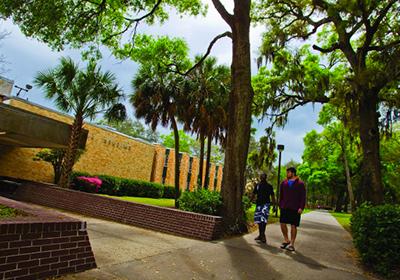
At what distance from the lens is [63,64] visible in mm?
13336

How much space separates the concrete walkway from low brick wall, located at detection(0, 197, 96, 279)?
203mm

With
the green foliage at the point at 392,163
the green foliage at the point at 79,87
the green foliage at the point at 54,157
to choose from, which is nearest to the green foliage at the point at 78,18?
the green foliage at the point at 79,87

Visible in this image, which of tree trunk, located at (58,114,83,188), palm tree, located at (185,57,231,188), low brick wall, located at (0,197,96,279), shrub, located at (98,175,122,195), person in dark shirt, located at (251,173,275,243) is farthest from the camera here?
shrub, located at (98,175,122,195)

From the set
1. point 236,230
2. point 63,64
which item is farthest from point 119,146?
point 236,230

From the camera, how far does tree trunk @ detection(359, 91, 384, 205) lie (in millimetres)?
9625

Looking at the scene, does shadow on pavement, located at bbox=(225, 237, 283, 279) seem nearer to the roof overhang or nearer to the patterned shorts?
the patterned shorts

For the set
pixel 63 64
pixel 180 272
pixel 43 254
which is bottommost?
pixel 180 272

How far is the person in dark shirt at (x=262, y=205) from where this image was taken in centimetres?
748

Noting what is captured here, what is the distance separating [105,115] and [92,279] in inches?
480

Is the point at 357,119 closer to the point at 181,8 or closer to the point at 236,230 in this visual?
the point at 236,230

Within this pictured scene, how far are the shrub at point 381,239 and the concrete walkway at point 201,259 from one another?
37cm

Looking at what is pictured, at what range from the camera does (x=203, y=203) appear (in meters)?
8.12

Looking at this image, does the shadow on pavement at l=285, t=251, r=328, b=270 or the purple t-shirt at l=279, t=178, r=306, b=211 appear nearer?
the shadow on pavement at l=285, t=251, r=328, b=270

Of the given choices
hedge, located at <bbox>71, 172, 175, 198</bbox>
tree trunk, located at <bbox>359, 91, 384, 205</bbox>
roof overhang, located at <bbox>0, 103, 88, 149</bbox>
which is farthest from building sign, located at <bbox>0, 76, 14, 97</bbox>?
tree trunk, located at <bbox>359, 91, 384, 205</bbox>
